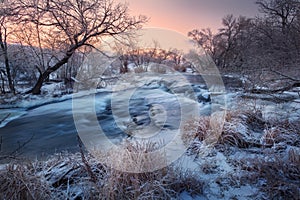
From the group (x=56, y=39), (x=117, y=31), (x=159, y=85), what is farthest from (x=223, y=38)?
(x=56, y=39)

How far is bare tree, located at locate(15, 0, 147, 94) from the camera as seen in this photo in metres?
9.35

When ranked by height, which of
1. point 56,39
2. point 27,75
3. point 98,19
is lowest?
point 27,75

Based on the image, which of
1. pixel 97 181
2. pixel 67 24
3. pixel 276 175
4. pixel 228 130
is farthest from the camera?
pixel 67 24

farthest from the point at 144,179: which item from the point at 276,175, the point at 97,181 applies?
the point at 276,175

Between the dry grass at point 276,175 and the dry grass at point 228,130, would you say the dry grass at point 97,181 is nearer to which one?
the dry grass at point 276,175

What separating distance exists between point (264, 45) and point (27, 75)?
1655 centimetres

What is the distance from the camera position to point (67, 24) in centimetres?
1049

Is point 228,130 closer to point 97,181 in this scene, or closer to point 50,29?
point 97,181

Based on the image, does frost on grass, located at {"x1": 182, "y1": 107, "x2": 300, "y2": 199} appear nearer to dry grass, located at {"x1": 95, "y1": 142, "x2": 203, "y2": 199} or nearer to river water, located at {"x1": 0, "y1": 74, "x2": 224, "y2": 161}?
dry grass, located at {"x1": 95, "y1": 142, "x2": 203, "y2": 199}

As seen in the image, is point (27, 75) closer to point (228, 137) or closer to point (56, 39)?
point (56, 39)

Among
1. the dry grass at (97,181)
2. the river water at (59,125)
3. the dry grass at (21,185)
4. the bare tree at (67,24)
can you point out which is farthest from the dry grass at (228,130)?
the bare tree at (67,24)

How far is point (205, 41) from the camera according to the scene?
34.2m

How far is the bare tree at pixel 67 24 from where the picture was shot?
30.7 feet

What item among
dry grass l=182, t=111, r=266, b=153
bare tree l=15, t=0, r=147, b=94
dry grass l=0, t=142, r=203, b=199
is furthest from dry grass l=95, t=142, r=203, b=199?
bare tree l=15, t=0, r=147, b=94
